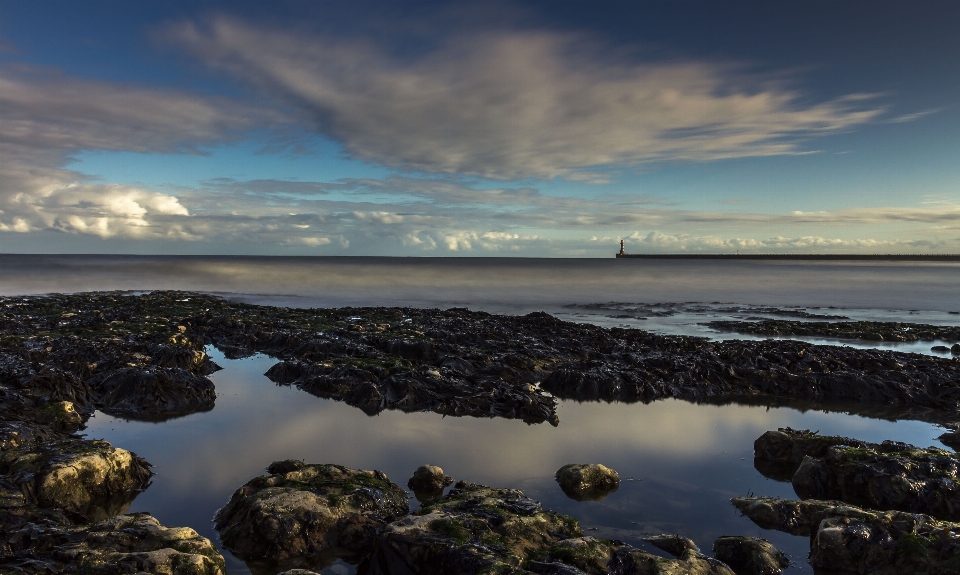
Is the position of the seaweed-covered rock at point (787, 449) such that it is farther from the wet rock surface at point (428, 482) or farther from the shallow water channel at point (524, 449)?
the wet rock surface at point (428, 482)

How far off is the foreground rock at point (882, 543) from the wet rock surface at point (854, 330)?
797 inches

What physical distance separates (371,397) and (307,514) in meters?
6.19

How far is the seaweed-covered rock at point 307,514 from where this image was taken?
5773 millimetres

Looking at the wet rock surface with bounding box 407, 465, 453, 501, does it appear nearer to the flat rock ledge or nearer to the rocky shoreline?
the rocky shoreline

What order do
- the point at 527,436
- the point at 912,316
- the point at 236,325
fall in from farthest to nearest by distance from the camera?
1. the point at 912,316
2. the point at 236,325
3. the point at 527,436

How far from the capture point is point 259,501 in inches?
242

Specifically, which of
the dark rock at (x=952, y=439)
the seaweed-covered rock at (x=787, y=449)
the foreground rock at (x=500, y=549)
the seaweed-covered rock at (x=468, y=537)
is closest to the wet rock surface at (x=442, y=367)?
the dark rock at (x=952, y=439)

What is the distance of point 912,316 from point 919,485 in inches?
1307

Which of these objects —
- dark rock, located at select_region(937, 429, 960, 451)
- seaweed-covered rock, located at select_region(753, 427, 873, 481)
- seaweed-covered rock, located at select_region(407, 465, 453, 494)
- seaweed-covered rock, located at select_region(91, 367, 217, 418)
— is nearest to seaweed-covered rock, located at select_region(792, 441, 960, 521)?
seaweed-covered rock, located at select_region(753, 427, 873, 481)

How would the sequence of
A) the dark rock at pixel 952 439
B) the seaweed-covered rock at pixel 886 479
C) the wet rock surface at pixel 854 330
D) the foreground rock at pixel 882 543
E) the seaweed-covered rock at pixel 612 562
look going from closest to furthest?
the seaweed-covered rock at pixel 612 562
the foreground rock at pixel 882 543
the seaweed-covered rock at pixel 886 479
the dark rock at pixel 952 439
the wet rock surface at pixel 854 330

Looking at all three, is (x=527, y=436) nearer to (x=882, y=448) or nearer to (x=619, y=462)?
(x=619, y=462)

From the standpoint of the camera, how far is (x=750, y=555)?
5680mm

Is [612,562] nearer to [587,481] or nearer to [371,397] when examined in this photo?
[587,481]

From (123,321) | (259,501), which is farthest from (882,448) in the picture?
(123,321)
